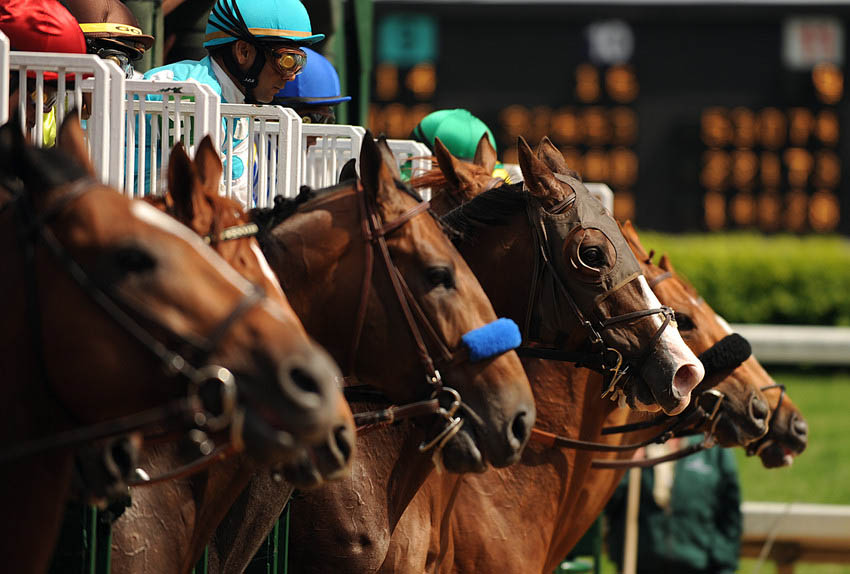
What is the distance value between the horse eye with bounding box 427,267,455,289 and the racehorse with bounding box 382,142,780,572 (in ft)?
3.23

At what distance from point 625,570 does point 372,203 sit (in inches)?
180

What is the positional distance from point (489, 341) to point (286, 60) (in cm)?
189

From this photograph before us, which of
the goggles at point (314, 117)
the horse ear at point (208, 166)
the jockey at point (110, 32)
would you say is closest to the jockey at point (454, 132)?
the goggles at point (314, 117)

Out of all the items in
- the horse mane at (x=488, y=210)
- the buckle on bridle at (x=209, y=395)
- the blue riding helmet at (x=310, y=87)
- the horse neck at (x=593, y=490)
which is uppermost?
the blue riding helmet at (x=310, y=87)

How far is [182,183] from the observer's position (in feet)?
9.73

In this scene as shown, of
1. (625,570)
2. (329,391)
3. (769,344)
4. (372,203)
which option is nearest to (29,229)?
(329,391)

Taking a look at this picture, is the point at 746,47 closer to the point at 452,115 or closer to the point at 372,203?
the point at 452,115

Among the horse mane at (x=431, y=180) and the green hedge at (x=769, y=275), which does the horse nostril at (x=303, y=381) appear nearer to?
the horse mane at (x=431, y=180)

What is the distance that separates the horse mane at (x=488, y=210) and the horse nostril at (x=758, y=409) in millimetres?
1562

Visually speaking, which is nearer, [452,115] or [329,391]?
[329,391]

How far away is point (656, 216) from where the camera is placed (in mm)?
16047

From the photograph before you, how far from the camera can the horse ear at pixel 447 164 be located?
4.45 metres

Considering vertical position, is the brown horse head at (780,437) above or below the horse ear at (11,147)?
below

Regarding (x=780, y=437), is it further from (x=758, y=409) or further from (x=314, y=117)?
(x=314, y=117)
